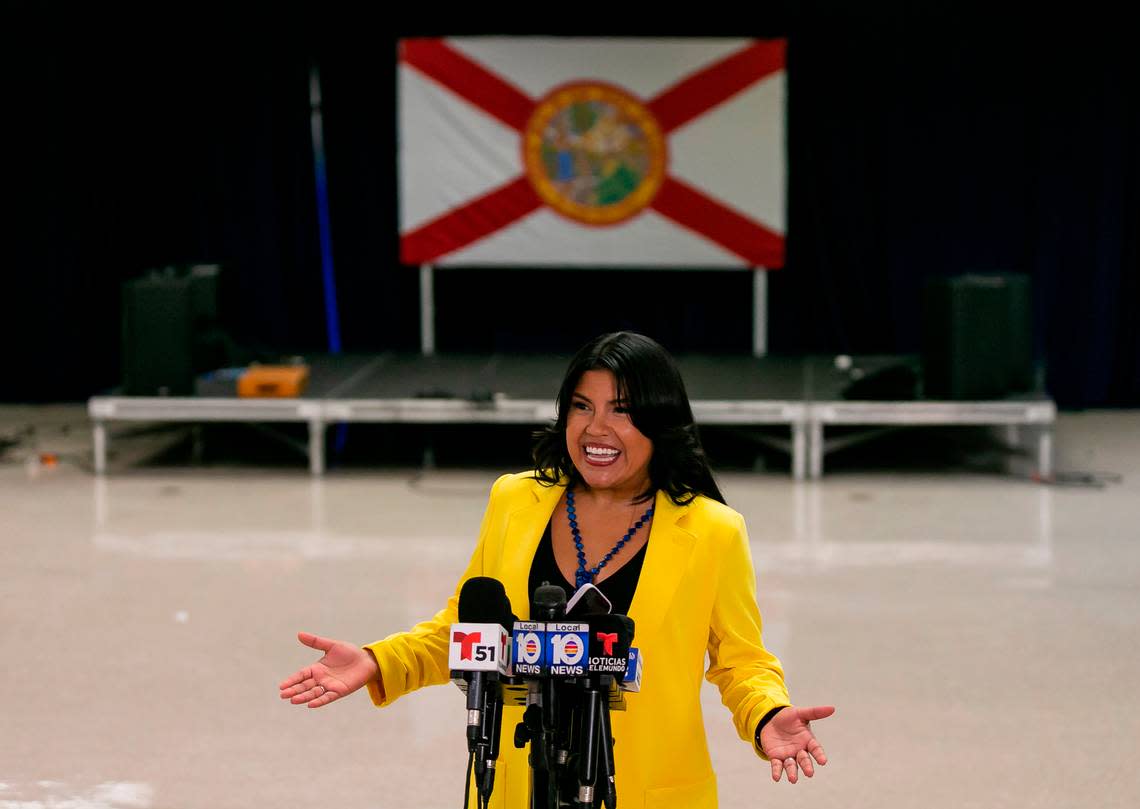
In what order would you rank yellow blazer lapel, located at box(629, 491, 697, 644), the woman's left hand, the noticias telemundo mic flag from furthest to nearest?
the noticias telemundo mic flag → yellow blazer lapel, located at box(629, 491, 697, 644) → the woman's left hand

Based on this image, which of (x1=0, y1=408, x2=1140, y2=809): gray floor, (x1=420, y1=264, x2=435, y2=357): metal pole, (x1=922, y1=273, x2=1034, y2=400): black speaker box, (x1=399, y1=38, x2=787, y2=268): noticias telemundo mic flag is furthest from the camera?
(x1=420, y1=264, x2=435, y2=357): metal pole

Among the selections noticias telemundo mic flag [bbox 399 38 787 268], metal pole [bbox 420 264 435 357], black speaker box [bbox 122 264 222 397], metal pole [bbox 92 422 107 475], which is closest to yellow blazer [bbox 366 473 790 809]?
black speaker box [bbox 122 264 222 397]

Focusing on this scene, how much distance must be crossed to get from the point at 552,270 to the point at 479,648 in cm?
797

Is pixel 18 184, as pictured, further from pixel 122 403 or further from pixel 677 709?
pixel 677 709

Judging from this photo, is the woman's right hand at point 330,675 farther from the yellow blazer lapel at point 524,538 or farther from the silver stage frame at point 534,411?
the silver stage frame at point 534,411

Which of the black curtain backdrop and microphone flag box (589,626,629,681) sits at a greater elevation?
the black curtain backdrop

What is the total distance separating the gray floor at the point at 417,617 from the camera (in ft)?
13.8

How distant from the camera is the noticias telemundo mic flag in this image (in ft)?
30.2

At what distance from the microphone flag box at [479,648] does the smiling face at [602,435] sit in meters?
0.39

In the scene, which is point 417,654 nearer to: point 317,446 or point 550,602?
point 550,602

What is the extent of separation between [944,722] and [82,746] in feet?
7.06

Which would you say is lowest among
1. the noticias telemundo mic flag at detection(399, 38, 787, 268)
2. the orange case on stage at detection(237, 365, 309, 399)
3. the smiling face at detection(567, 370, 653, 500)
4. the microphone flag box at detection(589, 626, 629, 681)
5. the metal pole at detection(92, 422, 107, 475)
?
the metal pole at detection(92, 422, 107, 475)

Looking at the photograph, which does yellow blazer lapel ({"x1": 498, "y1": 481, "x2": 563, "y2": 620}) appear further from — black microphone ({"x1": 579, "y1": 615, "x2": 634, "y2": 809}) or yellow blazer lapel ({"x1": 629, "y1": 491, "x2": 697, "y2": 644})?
black microphone ({"x1": 579, "y1": 615, "x2": 634, "y2": 809})

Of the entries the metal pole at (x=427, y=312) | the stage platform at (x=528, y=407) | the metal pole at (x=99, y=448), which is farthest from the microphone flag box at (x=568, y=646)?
the metal pole at (x=427, y=312)
